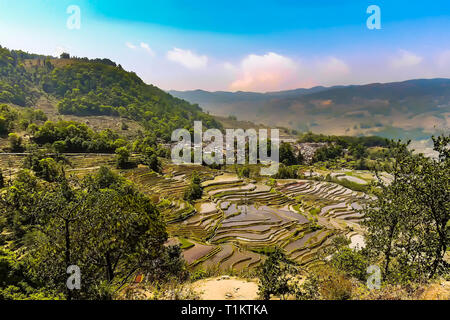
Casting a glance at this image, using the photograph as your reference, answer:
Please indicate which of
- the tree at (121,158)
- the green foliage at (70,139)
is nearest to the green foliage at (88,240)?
the tree at (121,158)

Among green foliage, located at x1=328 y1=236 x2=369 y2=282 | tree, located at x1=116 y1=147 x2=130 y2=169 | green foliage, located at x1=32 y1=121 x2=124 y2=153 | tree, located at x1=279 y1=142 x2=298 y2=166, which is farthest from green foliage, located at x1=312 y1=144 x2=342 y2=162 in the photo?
green foliage, located at x1=328 y1=236 x2=369 y2=282

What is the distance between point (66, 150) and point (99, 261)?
191 ft

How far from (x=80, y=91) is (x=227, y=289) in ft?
544

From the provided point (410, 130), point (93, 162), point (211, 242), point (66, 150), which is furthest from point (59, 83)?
point (410, 130)

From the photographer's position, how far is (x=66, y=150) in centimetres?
5916

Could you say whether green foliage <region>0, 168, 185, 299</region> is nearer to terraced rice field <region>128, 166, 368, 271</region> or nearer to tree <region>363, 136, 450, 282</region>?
terraced rice field <region>128, 166, 368, 271</region>

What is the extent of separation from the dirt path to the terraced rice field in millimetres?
8049

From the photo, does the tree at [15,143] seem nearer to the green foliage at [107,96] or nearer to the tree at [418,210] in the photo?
the green foliage at [107,96]

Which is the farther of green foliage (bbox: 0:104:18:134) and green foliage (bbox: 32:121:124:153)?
green foliage (bbox: 32:121:124:153)

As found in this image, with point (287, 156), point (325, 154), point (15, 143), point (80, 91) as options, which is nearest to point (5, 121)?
point (15, 143)

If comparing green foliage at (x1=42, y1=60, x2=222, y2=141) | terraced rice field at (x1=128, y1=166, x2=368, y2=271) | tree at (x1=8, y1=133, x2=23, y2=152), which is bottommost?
terraced rice field at (x1=128, y1=166, x2=368, y2=271)

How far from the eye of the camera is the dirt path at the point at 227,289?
11.1m

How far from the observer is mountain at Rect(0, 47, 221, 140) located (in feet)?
385

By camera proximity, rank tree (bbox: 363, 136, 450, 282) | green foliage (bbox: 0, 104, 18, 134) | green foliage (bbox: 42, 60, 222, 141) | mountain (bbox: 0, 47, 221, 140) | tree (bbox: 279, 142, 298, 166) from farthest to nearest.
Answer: green foliage (bbox: 42, 60, 222, 141) → mountain (bbox: 0, 47, 221, 140) → tree (bbox: 279, 142, 298, 166) → green foliage (bbox: 0, 104, 18, 134) → tree (bbox: 363, 136, 450, 282)
